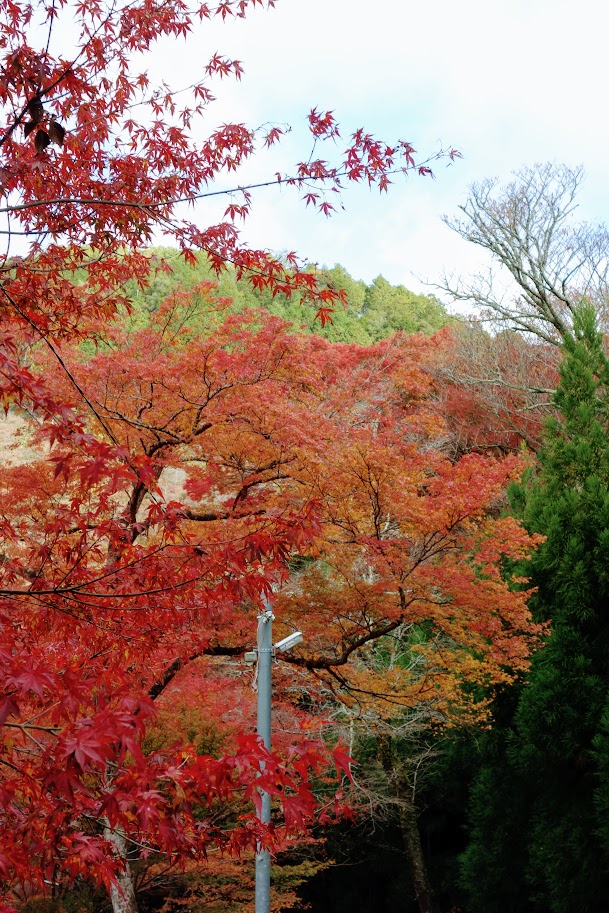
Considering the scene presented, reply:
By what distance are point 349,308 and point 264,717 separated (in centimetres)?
3073

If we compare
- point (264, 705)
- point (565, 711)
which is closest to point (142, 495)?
point (264, 705)

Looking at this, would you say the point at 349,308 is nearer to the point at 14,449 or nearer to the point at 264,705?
the point at 14,449

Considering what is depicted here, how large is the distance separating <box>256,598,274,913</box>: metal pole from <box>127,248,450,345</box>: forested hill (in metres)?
24.7

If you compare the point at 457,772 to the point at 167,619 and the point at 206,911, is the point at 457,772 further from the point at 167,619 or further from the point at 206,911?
the point at 167,619

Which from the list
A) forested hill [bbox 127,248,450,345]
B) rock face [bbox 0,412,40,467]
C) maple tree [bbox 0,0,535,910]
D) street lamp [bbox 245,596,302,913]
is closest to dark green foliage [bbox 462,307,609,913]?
maple tree [bbox 0,0,535,910]

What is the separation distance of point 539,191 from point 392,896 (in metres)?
16.3

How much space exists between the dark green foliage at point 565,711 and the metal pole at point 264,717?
14.2 ft

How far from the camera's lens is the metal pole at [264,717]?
20.8 feet

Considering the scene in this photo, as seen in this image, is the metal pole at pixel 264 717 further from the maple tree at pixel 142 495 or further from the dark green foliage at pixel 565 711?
the dark green foliage at pixel 565 711

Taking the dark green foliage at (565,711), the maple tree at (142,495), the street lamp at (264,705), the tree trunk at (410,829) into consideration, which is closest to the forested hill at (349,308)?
the tree trunk at (410,829)

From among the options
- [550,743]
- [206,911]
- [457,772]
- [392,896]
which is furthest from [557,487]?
[392,896]

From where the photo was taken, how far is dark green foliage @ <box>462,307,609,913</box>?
947cm

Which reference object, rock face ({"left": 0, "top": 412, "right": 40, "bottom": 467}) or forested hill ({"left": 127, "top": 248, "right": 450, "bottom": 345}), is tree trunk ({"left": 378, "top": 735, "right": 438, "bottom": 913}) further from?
forested hill ({"left": 127, "top": 248, "right": 450, "bottom": 345})

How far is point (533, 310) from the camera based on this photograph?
21391mm
